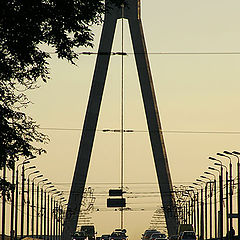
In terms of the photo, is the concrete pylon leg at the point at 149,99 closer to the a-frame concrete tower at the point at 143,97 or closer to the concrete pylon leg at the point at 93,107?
the a-frame concrete tower at the point at 143,97

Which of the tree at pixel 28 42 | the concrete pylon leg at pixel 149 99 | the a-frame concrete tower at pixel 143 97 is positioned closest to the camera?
the tree at pixel 28 42

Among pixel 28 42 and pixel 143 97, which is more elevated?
pixel 143 97

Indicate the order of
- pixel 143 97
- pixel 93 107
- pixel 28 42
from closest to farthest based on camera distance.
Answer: pixel 28 42 → pixel 143 97 → pixel 93 107

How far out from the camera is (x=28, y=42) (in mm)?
32281

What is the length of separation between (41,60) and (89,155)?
260 ft

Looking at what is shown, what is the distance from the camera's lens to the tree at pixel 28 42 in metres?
31.9

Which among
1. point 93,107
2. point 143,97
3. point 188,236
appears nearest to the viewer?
point 188,236

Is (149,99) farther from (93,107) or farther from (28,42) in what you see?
(28,42)

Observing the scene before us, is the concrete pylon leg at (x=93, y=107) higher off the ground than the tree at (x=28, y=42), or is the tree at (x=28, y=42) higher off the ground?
the concrete pylon leg at (x=93, y=107)

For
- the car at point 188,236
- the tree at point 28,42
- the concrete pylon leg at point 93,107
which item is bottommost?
the car at point 188,236

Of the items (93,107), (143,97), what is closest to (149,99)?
(143,97)

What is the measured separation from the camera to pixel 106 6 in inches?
1286

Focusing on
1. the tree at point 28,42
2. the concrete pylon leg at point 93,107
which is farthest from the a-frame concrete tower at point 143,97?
the tree at point 28,42

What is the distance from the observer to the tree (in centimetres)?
3186
